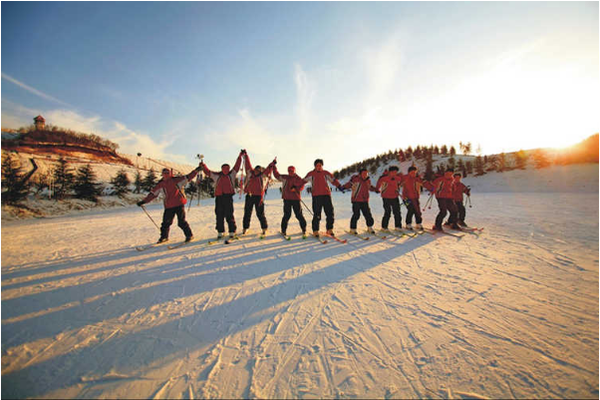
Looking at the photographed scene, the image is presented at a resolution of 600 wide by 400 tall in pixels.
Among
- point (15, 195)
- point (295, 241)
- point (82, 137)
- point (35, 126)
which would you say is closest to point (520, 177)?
point (295, 241)

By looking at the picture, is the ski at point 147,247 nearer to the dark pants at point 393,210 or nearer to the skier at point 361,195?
the skier at point 361,195

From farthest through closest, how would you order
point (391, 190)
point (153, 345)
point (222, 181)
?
point (391, 190)
point (222, 181)
point (153, 345)

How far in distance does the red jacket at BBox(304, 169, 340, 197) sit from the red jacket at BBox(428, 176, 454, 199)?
4004 millimetres

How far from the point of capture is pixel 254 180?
22.8ft

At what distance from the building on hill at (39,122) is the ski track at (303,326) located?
2777 inches

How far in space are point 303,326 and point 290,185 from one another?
4875 mm

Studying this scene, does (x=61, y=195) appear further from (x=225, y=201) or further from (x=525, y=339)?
(x=525, y=339)

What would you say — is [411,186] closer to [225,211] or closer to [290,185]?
[290,185]

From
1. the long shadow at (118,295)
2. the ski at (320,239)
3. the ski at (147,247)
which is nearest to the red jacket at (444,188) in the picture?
the ski at (320,239)

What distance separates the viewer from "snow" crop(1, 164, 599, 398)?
186cm

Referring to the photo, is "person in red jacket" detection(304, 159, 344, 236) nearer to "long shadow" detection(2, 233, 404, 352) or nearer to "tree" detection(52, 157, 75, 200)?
"long shadow" detection(2, 233, 404, 352)

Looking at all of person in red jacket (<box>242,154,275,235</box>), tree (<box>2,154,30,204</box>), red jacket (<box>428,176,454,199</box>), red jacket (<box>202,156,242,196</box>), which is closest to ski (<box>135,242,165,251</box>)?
red jacket (<box>202,156,242,196</box>)

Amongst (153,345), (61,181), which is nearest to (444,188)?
(153,345)

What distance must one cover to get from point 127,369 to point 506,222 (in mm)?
12243
